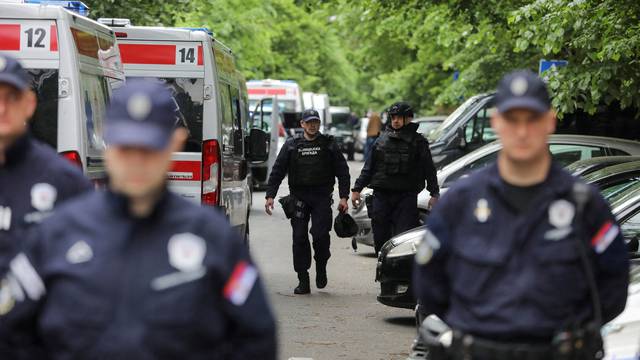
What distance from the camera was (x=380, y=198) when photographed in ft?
41.6

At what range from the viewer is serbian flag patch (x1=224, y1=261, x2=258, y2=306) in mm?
3637

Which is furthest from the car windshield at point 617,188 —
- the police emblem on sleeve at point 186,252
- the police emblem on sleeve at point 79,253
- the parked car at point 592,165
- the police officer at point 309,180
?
the police emblem on sleeve at point 79,253

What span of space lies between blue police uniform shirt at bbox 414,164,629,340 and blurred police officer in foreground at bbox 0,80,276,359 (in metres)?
0.95

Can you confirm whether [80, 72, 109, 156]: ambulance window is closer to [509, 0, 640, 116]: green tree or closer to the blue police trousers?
the blue police trousers

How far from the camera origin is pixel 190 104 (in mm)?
12734

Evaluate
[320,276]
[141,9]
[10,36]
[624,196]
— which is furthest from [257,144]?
[10,36]

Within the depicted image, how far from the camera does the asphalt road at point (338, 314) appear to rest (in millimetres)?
9742

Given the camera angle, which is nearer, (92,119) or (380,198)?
(92,119)

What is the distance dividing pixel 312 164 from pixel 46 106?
4.87 meters

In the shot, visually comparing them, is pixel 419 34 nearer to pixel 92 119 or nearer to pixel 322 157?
pixel 322 157

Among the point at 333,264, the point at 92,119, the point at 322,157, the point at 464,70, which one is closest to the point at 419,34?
the point at 464,70

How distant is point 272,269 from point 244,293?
11.3 m

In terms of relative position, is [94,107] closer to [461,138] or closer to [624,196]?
[624,196]

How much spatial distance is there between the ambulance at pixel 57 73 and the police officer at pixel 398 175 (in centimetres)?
445
